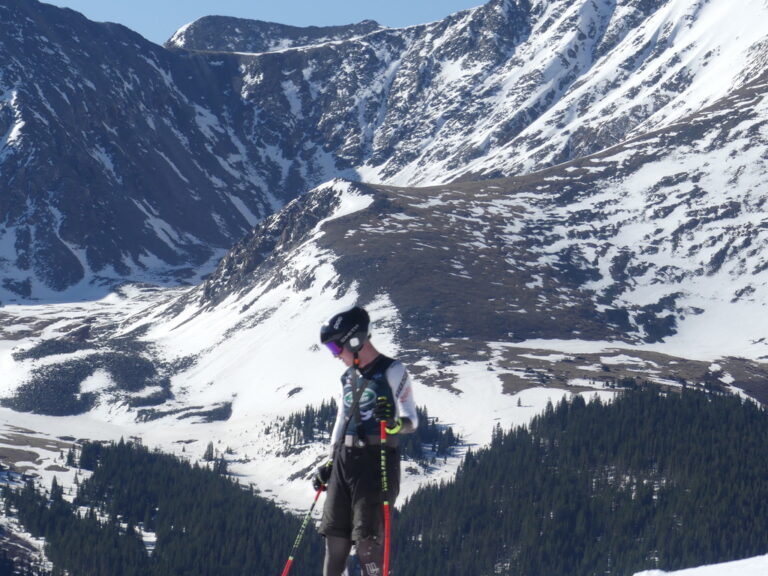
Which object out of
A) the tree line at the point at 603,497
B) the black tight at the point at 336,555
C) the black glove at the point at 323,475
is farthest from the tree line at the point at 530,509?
the black tight at the point at 336,555

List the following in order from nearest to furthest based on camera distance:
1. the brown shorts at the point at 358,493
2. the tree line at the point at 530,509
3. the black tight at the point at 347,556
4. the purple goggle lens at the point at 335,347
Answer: the black tight at the point at 347,556, the brown shorts at the point at 358,493, the purple goggle lens at the point at 335,347, the tree line at the point at 530,509

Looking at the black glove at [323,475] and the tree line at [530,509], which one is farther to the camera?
the tree line at [530,509]

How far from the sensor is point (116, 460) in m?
182

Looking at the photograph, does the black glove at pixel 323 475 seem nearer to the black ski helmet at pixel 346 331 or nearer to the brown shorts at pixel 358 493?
the brown shorts at pixel 358 493

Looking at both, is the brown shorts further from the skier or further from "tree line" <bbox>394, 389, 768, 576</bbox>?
"tree line" <bbox>394, 389, 768, 576</bbox>

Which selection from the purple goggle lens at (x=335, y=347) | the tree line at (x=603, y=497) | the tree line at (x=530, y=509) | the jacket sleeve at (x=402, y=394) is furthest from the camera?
the tree line at (x=603, y=497)

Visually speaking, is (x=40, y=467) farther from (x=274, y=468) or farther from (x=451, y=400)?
(x=451, y=400)

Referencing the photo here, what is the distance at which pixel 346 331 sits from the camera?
23.4m

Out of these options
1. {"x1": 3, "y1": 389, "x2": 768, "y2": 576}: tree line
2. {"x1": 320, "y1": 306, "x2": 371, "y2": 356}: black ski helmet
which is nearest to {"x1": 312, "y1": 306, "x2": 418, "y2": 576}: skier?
{"x1": 320, "y1": 306, "x2": 371, "y2": 356}: black ski helmet

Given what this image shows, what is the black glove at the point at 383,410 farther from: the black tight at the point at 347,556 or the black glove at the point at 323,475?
the black tight at the point at 347,556

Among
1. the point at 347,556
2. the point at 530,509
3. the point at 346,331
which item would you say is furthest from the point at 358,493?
the point at 530,509

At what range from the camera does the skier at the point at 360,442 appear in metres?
22.9

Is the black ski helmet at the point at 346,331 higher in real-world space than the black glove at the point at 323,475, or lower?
higher

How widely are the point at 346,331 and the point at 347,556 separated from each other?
4.13 meters
